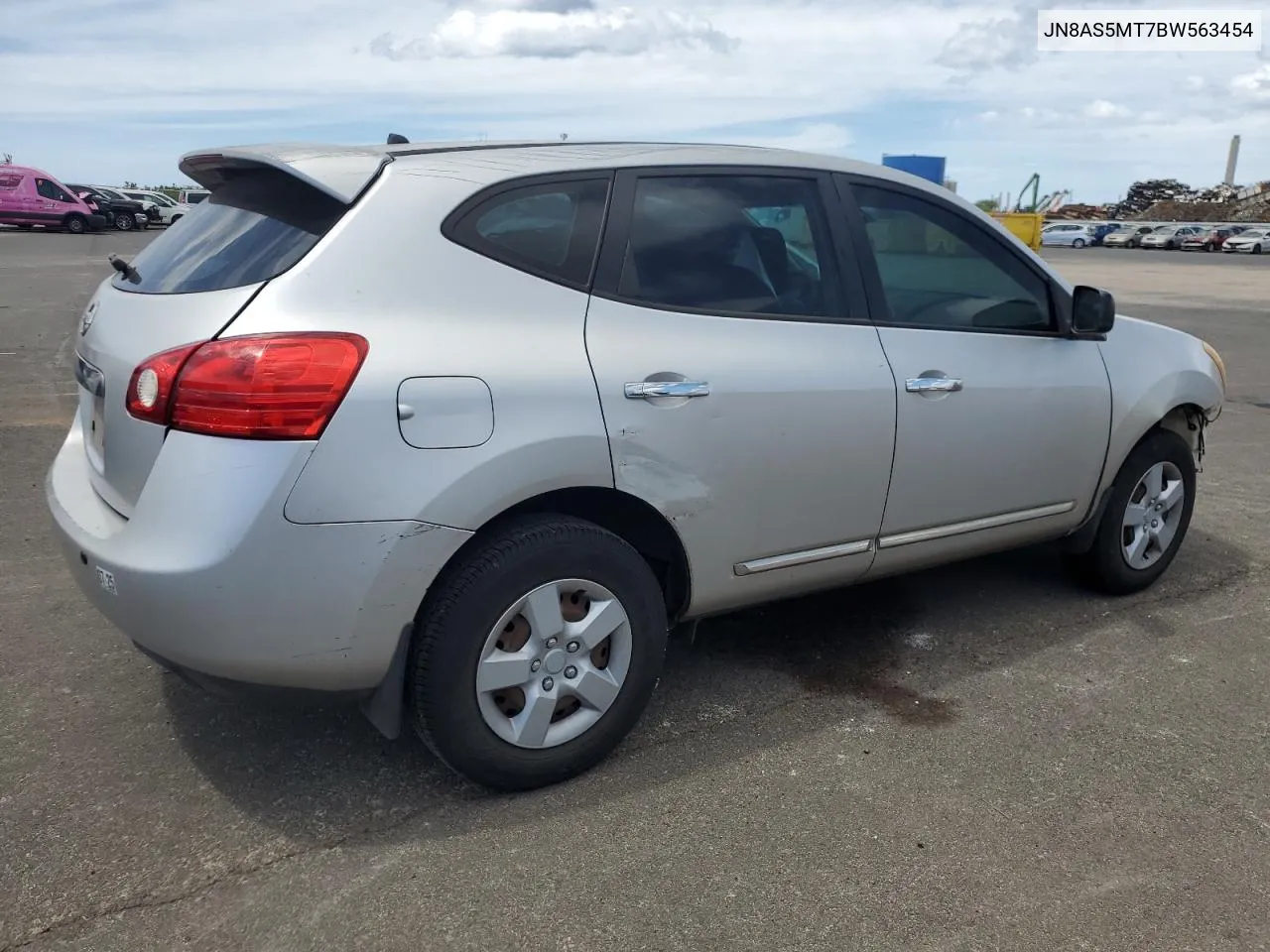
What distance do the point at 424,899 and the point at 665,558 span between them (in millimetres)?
1169

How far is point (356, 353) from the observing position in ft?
8.27

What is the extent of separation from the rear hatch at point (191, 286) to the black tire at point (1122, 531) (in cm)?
315

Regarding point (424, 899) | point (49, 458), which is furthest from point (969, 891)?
point (49, 458)

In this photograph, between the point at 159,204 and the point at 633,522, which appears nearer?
the point at 633,522

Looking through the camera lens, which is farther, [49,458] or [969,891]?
[49,458]

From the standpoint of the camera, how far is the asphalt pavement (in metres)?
2.43

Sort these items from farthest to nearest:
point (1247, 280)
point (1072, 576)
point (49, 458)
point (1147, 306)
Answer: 1. point (1247, 280)
2. point (1147, 306)
3. point (49, 458)
4. point (1072, 576)

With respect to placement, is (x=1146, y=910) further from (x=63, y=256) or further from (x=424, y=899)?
(x=63, y=256)

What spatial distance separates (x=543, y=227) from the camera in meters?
2.92

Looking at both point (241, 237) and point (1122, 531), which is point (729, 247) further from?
point (1122, 531)

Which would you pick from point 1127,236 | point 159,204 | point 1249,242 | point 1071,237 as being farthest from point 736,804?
point 1071,237

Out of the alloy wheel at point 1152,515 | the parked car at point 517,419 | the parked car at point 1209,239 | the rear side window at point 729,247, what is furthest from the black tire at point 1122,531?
the parked car at point 1209,239

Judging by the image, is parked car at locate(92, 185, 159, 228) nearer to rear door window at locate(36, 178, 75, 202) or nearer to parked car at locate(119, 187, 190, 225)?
parked car at locate(119, 187, 190, 225)

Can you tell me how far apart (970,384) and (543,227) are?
1602 millimetres
